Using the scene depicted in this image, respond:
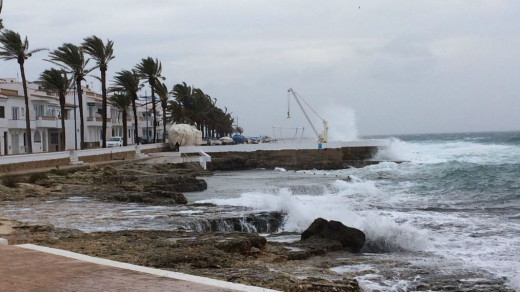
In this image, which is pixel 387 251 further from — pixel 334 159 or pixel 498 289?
pixel 334 159

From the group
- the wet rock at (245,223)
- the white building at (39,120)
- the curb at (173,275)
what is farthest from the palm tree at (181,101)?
the curb at (173,275)

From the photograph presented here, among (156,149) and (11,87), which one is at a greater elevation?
(11,87)

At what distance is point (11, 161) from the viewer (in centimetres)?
3066

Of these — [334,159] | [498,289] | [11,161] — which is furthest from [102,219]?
[334,159]

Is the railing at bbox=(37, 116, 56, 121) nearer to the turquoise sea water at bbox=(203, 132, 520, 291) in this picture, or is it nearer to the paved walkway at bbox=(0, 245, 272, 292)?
the turquoise sea water at bbox=(203, 132, 520, 291)

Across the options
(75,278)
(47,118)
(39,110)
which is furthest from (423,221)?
(39,110)

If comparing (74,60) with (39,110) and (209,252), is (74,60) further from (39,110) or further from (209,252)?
(209,252)

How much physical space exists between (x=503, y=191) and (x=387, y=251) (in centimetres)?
2005

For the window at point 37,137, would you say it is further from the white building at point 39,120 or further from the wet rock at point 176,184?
the wet rock at point 176,184

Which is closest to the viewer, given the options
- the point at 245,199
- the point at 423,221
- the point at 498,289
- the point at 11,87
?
the point at 498,289

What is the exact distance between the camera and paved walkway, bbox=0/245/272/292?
703 cm

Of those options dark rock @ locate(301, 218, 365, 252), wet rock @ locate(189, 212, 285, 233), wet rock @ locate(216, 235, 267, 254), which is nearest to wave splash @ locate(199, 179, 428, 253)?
Result: wet rock @ locate(189, 212, 285, 233)

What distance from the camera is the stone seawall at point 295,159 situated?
58125mm

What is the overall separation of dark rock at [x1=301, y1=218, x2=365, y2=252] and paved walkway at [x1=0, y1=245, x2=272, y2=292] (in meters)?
7.10
